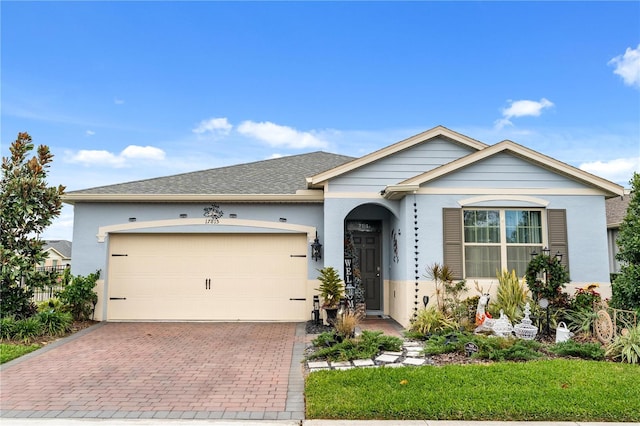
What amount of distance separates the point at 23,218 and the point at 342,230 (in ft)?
23.5

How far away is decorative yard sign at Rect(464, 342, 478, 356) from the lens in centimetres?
648

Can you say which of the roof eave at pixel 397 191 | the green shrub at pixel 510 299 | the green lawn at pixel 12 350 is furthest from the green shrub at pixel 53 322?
the green shrub at pixel 510 299

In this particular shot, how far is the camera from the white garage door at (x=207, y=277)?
1065 centimetres

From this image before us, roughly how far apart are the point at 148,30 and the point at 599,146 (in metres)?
16.0

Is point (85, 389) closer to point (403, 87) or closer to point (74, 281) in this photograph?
point (74, 281)

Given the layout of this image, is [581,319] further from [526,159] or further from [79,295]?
[79,295]

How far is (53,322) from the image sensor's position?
8578 millimetres

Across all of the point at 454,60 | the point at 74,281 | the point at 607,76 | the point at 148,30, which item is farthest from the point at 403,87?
the point at 74,281

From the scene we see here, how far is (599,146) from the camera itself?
14773 mm

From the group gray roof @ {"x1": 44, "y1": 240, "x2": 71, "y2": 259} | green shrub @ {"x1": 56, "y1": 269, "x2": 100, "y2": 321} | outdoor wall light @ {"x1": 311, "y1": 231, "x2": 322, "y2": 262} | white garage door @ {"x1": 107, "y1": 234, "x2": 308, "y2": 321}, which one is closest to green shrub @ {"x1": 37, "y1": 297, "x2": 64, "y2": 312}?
green shrub @ {"x1": 56, "y1": 269, "x2": 100, "y2": 321}

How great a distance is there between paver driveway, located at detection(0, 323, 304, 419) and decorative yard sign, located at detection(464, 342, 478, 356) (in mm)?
2748

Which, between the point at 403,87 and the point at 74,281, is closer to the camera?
the point at 74,281

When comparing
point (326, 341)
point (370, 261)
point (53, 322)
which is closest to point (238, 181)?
point (370, 261)

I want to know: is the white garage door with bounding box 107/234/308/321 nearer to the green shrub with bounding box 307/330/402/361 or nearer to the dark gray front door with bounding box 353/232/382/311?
the dark gray front door with bounding box 353/232/382/311
